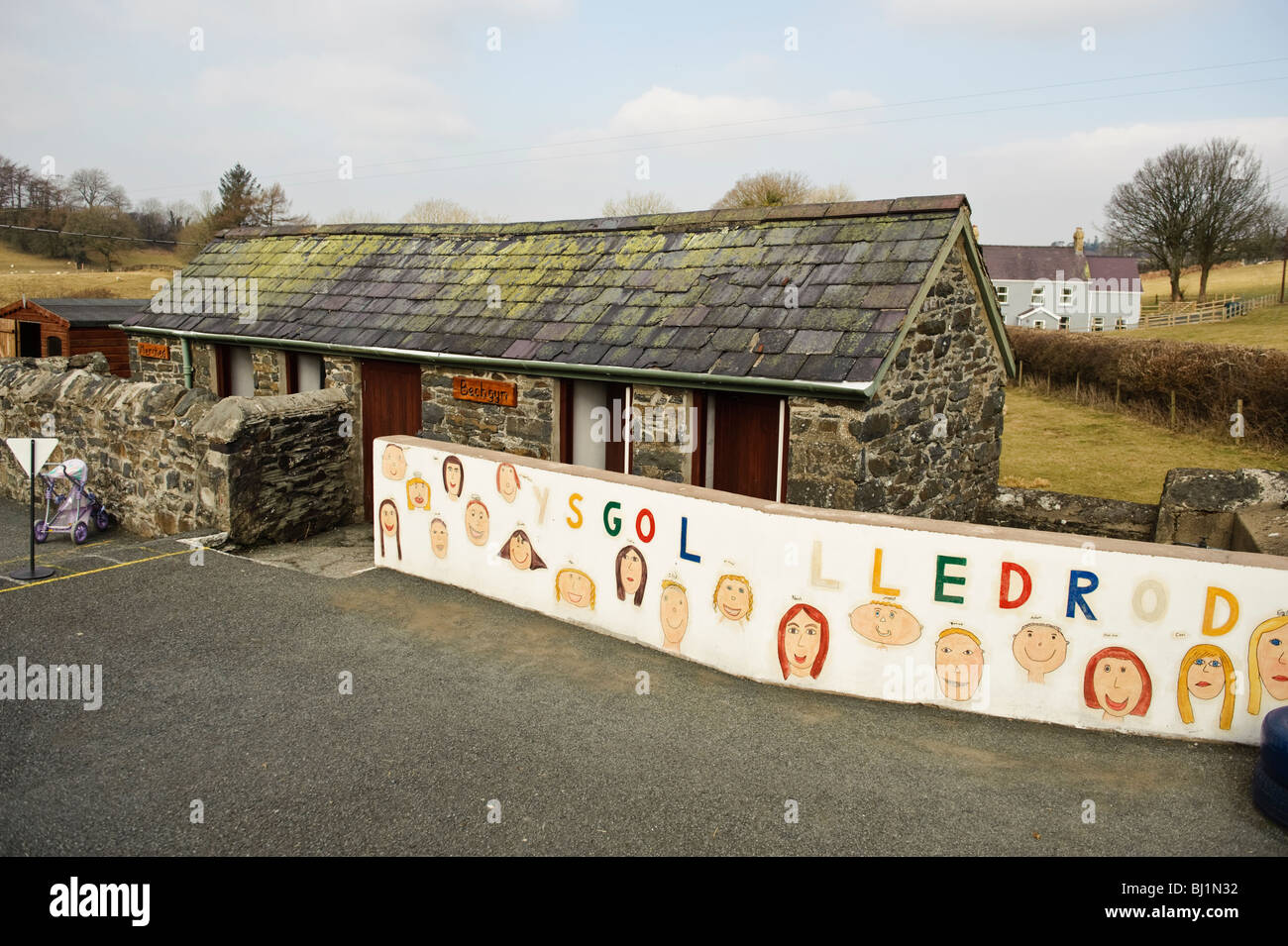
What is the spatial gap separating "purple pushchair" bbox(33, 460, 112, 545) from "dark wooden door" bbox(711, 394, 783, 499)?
8.31 meters

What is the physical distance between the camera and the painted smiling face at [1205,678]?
581 centimetres

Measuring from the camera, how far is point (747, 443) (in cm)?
975

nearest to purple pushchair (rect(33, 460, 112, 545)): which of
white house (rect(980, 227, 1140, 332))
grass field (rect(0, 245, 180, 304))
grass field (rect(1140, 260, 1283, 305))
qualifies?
grass field (rect(0, 245, 180, 304))

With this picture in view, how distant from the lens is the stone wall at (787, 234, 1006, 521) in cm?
880

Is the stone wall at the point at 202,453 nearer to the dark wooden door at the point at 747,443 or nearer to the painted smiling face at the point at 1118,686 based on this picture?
the dark wooden door at the point at 747,443

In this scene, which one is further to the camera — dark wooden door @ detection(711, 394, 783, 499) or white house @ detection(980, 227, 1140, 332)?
white house @ detection(980, 227, 1140, 332)

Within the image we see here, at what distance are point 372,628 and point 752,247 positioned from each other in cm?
624

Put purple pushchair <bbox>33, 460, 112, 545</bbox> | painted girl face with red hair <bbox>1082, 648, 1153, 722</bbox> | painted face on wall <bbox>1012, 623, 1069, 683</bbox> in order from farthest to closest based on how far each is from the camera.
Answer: purple pushchair <bbox>33, 460, 112, 545</bbox>
painted face on wall <bbox>1012, 623, 1069, 683</bbox>
painted girl face with red hair <bbox>1082, 648, 1153, 722</bbox>

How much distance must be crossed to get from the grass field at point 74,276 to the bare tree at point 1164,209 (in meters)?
52.9

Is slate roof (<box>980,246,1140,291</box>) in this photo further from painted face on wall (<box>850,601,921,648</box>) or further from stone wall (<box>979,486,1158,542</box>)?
painted face on wall (<box>850,601,921,648</box>)

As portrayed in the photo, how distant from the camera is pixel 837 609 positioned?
6.62 metres
